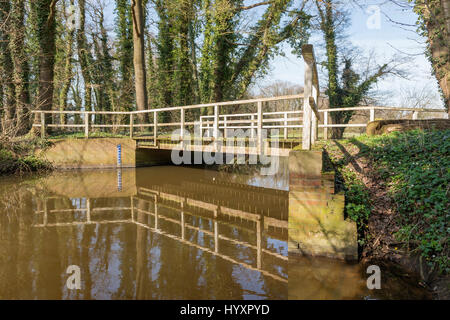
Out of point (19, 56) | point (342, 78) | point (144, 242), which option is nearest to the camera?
point (144, 242)

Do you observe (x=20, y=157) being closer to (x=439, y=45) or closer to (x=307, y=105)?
(x=307, y=105)

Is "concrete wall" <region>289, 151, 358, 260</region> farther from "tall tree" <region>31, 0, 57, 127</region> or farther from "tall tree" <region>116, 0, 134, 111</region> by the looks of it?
"tall tree" <region>116, 0, 134, 111</region>

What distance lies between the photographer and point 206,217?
5.37 m

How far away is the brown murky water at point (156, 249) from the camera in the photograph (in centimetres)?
287

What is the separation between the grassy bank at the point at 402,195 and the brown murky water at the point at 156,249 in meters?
0.67

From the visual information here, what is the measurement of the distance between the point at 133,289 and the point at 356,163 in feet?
12.8

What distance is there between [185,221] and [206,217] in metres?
0.44

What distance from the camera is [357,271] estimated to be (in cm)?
332

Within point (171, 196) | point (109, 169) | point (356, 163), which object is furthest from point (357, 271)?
point (109, 169)

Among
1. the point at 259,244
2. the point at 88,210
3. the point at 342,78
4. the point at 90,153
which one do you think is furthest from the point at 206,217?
the point at 342,78

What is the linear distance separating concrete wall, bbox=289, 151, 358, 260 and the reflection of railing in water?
16.4 inches

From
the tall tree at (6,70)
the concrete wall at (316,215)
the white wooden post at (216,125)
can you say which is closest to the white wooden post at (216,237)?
the concrete wall at (316,215)

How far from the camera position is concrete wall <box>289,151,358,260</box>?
363cm

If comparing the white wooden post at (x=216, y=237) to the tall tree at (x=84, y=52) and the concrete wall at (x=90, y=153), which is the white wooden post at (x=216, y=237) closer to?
the concrete wall at (x=90, y=153)
